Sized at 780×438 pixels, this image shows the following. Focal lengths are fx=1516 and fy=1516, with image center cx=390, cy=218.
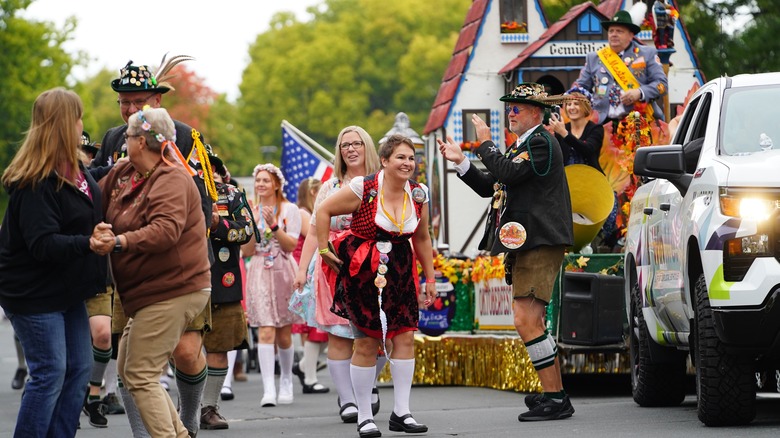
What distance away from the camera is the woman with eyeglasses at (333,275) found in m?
10.2

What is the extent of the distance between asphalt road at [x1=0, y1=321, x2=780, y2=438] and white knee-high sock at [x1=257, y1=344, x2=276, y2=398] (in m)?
0.19

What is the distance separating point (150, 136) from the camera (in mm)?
7301

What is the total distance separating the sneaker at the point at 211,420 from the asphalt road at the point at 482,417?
0.32ft

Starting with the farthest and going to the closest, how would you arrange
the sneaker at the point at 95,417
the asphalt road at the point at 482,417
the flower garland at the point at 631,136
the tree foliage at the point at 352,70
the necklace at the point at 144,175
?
the tree foliage at the point at 352,70, the flower garland at the point at 631,136, the sneaker at the point at 95,417, the asphalt road at the point at 482,417, the necklace at the point at 144,175

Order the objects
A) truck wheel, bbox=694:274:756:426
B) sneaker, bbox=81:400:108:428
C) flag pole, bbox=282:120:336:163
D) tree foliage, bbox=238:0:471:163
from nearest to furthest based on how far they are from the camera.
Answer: truck wheel, bbox=694:274:756:426
sneaker, bbox=81:400:108:428
flag pole, bbox=282:120:336:163
tree foliage, bbox=238:0:471:163

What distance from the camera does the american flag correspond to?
19.4 m

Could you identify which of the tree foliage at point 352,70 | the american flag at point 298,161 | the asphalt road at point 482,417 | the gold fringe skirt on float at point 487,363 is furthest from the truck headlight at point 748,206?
the tree foliage at point 352,70

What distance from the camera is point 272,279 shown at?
13352 mm

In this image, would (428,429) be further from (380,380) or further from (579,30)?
(579,30)

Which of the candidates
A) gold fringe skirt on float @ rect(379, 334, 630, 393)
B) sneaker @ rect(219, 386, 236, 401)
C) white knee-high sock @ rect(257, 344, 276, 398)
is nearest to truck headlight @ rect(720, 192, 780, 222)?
gold fringe skirt on float @ rect(379, 334, 630, 393)

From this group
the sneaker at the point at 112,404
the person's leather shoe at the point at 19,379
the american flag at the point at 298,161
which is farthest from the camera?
the american flag at the point at 298,161

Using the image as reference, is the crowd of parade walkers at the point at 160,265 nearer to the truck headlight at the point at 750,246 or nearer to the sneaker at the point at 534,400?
the sneaker at the point at 534,400

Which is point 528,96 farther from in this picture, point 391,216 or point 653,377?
point 653,377

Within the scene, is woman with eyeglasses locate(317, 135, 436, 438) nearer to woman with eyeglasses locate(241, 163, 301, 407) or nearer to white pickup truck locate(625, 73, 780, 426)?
white pickup truck locate(625, 73, 780, 426)
